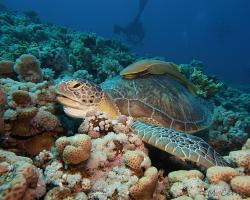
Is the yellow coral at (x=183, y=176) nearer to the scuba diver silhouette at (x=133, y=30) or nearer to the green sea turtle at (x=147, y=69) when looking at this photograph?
the green sea turtle at (x=147, y=69)

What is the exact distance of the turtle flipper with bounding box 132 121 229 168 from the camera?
2.90m

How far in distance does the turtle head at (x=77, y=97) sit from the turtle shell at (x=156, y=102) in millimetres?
411

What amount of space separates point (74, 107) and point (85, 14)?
454 feet

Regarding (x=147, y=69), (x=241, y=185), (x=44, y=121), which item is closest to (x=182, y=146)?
(x=241, y=185)

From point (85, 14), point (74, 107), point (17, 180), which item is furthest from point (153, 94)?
point (85, 14)

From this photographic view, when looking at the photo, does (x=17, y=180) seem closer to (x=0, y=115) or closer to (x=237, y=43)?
(x=0, y=115)

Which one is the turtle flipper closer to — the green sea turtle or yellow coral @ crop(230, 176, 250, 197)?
yellow coral @ crop(230, 176, 250, 197)

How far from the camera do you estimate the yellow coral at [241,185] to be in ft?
6.98

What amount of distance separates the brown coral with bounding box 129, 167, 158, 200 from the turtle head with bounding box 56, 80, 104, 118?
137cm

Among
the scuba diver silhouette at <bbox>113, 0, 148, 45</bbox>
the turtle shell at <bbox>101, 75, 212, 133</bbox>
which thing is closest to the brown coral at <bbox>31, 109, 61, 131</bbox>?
the turtle shell at <bbox>101, 75, 212, 133</bbox>

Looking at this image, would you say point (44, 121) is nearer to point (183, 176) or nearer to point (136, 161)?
point (136, 161)

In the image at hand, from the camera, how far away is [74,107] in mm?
3385

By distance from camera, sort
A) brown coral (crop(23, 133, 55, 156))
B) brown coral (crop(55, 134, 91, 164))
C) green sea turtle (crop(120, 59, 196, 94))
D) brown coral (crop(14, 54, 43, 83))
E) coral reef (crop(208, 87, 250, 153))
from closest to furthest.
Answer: brown coral (crop(55, 134, 91, 164)) → brown coral (crop(23, 133, 55, 156)) → brown coral (crop(14, 54, 43, 83)) → green sea turtle (crop(120, 59, 196, 94)) → coral reef (crop(208, 87, 250, 153))

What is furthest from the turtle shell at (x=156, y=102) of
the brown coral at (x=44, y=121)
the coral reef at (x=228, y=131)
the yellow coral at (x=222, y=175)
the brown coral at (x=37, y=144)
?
the yellow coral at (x=222, y=175)
